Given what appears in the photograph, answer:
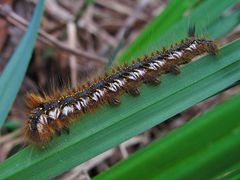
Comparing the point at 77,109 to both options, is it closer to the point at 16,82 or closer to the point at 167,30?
the point at 16,82

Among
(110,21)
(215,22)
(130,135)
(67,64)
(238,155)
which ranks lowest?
(238,155)

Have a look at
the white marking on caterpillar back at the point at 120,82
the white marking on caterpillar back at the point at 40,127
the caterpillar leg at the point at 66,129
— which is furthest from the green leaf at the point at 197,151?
the white marking on caterpillar back at the point at 120,82

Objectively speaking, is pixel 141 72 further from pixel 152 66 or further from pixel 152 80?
pixel 152 80

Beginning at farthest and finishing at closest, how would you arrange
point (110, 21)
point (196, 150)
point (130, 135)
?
point (110, 21)
point (130, 135)
point (196, 150)

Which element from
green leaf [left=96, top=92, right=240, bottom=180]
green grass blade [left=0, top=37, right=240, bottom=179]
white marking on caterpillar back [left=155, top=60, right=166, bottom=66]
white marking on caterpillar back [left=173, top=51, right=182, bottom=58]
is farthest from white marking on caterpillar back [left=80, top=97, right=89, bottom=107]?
green leaf [left=96, top=92, right=240, bottom=180]

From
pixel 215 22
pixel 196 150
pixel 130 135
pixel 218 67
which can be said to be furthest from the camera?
pixel 215 22

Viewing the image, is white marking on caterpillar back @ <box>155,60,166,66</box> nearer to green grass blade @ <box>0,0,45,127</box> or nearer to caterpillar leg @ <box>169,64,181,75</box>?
caterpillar leg @ <box>169,64,181,75</box>

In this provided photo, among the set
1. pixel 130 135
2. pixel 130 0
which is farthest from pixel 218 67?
pixel 130 0
